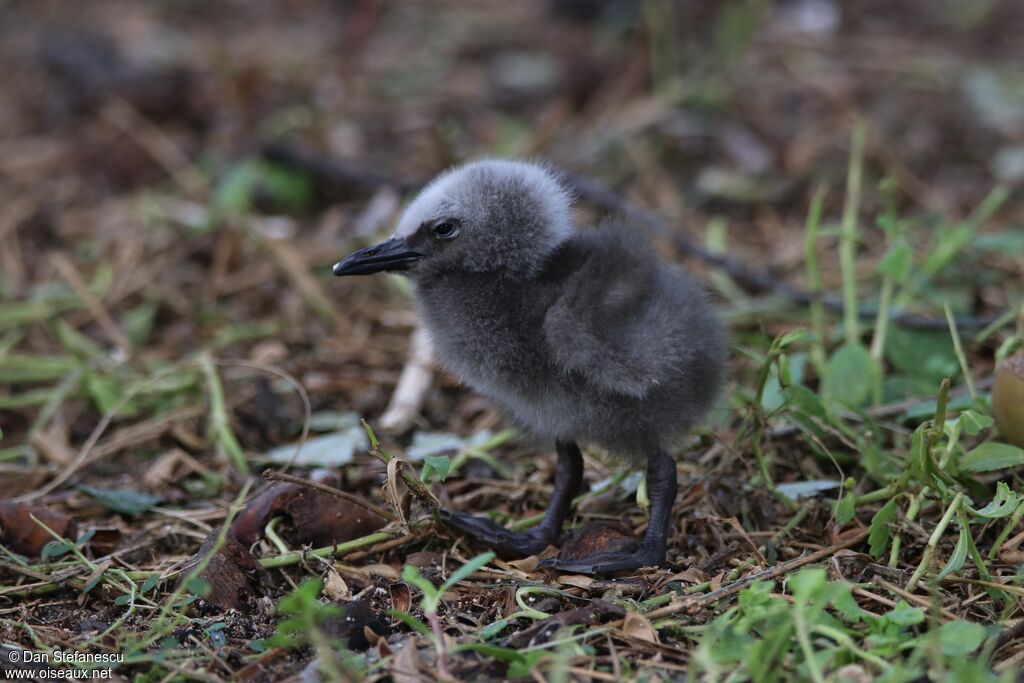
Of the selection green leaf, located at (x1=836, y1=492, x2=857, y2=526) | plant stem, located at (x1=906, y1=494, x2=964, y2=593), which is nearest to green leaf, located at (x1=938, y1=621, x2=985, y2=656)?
plant stem, located at (x1=906, y1=494, x2=964, y2=593)

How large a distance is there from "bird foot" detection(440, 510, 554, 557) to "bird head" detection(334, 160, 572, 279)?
0.73 m

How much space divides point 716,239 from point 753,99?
2.40 meters

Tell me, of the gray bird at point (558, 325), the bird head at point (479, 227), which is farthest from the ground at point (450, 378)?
the bird head at point (479, 227)

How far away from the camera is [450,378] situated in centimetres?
423

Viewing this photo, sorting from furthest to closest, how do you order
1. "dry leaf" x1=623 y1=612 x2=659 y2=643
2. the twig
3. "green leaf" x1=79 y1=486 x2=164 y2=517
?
"green leaf" x1=79 y1=486 x2=164 y2=517, the twig, "dry leaf" x1=623 y1=612 x2=659 y2=643

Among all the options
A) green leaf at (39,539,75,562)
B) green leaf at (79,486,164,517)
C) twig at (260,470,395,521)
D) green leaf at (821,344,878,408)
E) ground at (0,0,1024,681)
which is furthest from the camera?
green leaf at (821,344,878,408)

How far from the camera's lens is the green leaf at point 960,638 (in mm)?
2346

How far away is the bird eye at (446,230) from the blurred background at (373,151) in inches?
44.8

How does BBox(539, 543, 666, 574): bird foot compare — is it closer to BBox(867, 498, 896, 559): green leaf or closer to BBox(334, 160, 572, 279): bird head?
BBox(867, 498, 896, 559): green leaf

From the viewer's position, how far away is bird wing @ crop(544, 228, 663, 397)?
2.97m

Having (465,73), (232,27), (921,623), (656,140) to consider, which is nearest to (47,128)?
(232,27)

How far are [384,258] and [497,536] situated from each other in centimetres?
89

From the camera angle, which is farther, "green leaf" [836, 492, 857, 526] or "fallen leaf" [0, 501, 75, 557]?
"fallen leaf" [0, 501, 75, 557]

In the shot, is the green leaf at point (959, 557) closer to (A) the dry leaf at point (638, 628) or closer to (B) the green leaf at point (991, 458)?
(B) the green leaf at point (991, 458)
